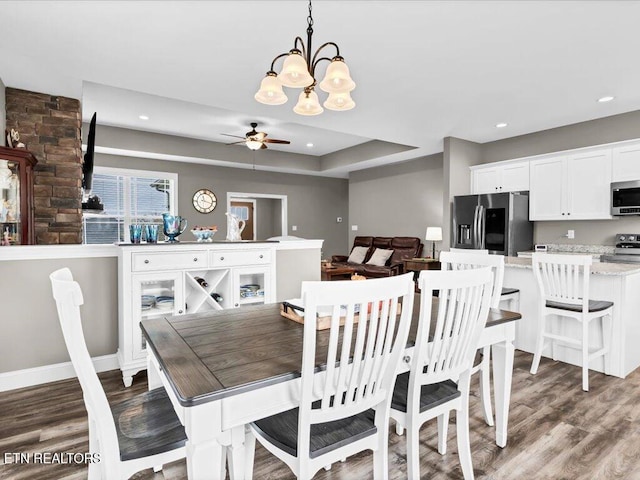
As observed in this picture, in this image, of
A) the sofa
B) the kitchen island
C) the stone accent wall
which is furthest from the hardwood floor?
the sofa

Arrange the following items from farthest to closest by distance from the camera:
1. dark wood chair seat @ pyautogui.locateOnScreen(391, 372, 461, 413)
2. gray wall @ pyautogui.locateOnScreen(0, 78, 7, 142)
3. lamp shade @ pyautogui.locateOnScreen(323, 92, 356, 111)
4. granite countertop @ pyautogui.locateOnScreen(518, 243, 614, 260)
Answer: granite countertop @ pyautogui.locateOnScreen(518, 243, 614, 260), gray wall @ pyautogui.locateOnScreen(0, 78, 7, 142), lamp shade @ pyautogui.locateOnScreen(323, 92, 356, 111), dark wood chair seat @ pyautogui.locateOnScreen(391, 372, 461, 413)

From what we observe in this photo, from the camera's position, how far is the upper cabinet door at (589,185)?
4207mm

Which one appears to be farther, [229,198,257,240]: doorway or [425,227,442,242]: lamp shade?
[229,198,257,240]: doorway

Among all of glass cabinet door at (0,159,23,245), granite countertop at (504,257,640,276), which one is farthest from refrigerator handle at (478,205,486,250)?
glass cabinet door at (0,159,23,245)

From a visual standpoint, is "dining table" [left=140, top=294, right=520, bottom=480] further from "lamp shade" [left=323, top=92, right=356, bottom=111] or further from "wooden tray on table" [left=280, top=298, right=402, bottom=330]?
"lamp shade" [left=323, top=92, right=356, bottom=111]

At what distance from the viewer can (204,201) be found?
283 inches

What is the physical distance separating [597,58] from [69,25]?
3.95 meters

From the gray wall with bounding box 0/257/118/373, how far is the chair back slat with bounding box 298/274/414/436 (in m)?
2.43

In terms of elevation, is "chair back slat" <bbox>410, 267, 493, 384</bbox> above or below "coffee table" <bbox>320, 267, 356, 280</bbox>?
above

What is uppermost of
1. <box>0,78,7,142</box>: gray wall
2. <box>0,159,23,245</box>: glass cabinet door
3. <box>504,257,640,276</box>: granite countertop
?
<box>0,78,7,142</box>: gray wall

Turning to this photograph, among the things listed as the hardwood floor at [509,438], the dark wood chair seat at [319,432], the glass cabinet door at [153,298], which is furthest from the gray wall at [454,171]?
the dark wood chair seat at [319,432]

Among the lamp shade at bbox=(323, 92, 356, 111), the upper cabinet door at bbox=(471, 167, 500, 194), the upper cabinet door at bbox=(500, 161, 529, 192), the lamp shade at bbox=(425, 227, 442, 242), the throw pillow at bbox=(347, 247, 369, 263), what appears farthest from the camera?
the throw pillow at bbox=(347, 247, 369, 263)

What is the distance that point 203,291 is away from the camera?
10.2 ft

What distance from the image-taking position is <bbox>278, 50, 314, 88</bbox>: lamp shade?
1.74 metres
